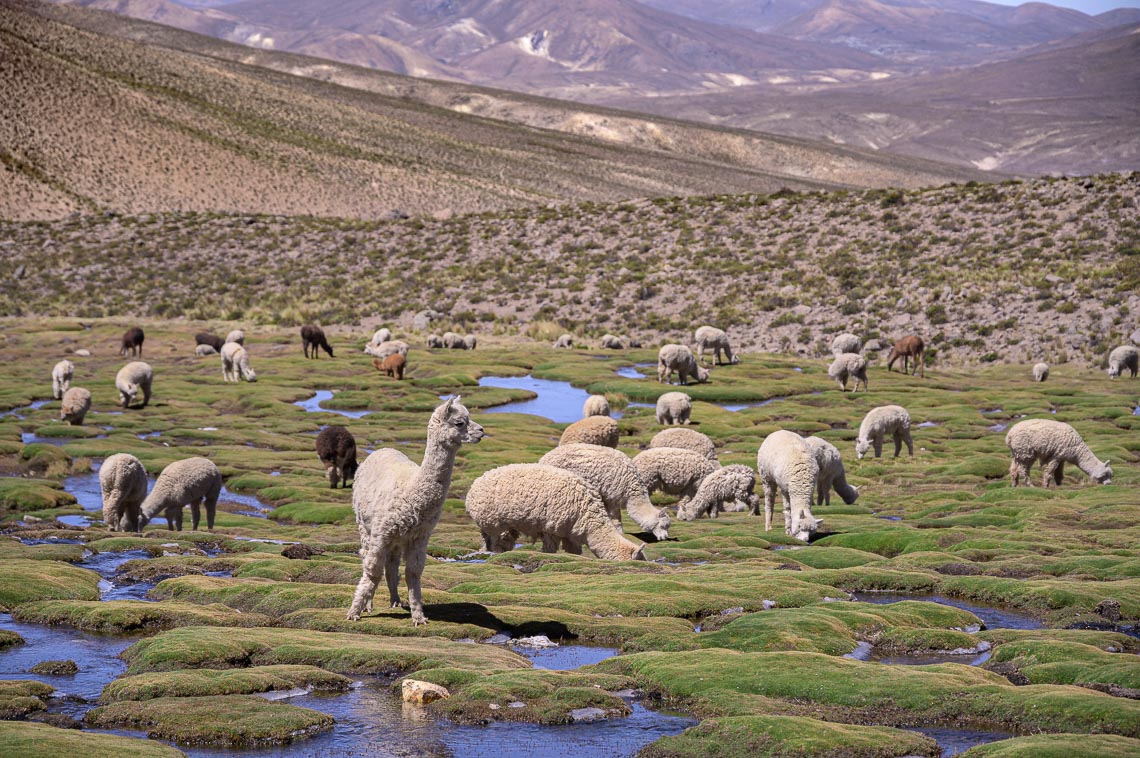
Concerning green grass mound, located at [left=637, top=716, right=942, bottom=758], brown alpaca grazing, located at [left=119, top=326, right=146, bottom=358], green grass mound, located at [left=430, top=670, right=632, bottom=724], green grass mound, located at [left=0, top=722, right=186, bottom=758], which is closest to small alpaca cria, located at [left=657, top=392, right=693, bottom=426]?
green grass mound, located at [left=430, top=670, right=632, bottom=724]

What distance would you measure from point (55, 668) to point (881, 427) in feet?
88.5

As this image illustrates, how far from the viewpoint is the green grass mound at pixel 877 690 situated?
1355cm

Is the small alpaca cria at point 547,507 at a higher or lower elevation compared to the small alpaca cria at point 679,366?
lower

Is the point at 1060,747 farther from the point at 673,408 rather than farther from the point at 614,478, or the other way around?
the point at 673,408

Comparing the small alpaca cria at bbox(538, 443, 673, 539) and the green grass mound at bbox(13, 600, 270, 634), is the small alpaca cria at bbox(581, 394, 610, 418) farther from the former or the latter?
the green grass mound at bbox(13, 600, 270, 634)

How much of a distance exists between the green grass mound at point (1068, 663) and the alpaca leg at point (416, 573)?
26.3 feet

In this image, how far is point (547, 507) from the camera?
72.6 ft

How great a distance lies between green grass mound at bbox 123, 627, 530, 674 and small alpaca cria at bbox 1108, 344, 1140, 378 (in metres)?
48.0

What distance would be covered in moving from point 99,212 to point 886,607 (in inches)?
4481

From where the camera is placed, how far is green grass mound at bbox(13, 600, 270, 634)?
Result: 17.3m

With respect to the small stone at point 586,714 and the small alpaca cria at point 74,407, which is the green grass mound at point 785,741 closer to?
the small stone at point 586,714

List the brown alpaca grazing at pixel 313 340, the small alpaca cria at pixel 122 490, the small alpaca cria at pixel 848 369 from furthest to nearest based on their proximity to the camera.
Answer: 1. the brown alpaca grazing at pixel 313 340
2. the small alpaca cria at pixel 848 369
3. the small alpaca cria at pixel 122 490

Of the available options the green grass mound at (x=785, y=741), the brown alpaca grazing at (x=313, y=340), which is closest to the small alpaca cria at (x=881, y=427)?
the green grass mound at (x=785, y=741)

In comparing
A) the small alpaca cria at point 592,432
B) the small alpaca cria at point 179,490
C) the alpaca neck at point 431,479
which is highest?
the alpaca neck at point 431,479
